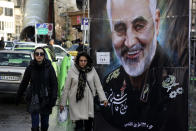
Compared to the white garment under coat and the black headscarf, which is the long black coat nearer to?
the white garment under coat

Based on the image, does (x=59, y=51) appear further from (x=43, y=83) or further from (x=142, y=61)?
(x=43, y=83)

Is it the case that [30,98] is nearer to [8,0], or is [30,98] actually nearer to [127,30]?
[127,30]

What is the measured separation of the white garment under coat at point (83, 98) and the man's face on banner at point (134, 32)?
29.7 inches

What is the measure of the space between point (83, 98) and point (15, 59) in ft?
21.9

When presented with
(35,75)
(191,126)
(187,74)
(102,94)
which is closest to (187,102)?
(187,74)

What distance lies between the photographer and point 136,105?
7.49 metres

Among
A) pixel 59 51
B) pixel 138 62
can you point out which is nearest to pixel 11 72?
pixel 138 62

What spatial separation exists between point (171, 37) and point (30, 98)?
2.36 meters

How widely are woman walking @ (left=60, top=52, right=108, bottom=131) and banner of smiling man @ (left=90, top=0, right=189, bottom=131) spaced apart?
0.53m

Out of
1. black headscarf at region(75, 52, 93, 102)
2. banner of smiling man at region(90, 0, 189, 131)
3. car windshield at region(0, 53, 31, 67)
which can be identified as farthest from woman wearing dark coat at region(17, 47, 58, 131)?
car windshield at region(0, 53, 31, 67)

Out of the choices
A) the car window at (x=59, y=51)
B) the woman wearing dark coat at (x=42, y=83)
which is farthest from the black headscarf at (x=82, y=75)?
the car window at (x=59, y=51)

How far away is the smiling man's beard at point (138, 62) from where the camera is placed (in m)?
7.39

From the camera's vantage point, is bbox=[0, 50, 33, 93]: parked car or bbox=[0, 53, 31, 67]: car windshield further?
bbox=[0, 53, 31, 67]: car windshield

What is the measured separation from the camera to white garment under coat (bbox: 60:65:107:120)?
6.86 metres
